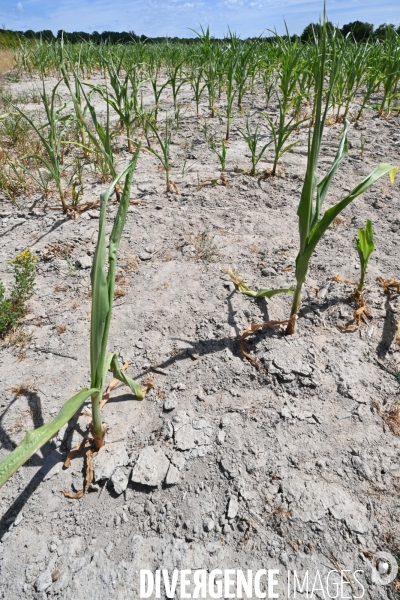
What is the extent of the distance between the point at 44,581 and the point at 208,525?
16.3 inches

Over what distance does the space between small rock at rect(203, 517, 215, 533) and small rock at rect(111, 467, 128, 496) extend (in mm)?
247

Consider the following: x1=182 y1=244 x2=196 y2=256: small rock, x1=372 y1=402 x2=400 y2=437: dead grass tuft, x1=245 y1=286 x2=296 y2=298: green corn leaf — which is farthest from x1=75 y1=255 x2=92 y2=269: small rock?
x1=372 y1=402 x2=400 y2=437: dead grass tuft

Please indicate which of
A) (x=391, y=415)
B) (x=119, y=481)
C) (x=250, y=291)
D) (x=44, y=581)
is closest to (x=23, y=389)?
(x=119, y=481)

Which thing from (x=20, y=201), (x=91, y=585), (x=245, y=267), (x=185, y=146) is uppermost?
(x=185, y=146)

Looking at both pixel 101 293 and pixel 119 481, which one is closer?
pixel 101 293

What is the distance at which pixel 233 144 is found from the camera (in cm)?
311

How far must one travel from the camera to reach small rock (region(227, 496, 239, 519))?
0.99 metres

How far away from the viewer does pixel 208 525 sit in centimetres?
97

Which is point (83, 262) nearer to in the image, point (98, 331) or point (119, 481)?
point (98, 331)

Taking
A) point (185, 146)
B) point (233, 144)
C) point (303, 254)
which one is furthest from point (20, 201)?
point (303, 254)

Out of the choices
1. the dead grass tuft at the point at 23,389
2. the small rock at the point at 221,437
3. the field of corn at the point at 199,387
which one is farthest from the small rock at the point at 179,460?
the dead grass tuft at the point at 23,389

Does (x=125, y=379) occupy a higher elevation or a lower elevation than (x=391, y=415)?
higher

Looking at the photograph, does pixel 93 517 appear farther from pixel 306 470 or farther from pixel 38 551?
pixel 306 470

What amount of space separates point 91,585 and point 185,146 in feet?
9.78
